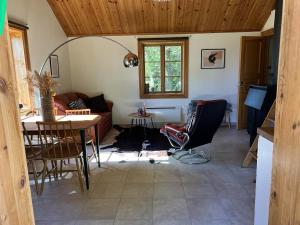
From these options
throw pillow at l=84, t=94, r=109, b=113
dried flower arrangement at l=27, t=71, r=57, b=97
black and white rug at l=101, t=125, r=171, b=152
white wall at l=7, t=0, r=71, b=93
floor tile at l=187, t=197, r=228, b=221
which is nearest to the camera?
floor tile at l=187, t=197, r=228, b=221

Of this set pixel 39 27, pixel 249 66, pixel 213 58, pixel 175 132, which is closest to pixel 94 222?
pixel 175 132

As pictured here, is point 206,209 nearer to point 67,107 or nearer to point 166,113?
point 67,107

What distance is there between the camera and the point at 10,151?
83 centimetres

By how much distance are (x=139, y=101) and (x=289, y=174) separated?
5.28 meters

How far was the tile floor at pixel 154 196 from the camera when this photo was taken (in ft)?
7.52

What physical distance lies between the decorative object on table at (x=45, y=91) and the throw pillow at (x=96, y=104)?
2.39 m

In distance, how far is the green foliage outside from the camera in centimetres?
589

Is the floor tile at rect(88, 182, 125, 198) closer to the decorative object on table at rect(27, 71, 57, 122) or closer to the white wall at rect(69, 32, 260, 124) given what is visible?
the decorative object on table at rect(27, 71, 57, 122)

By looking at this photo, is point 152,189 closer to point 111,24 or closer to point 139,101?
point 139,101

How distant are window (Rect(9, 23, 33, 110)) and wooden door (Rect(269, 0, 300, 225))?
3.86 m

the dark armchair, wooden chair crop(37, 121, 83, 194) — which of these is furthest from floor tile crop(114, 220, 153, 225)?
the dark armchair

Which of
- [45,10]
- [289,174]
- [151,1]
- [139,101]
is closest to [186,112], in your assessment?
[139,101]

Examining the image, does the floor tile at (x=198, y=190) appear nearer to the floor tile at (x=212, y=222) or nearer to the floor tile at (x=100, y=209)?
the floor tile at (x=212, y=222)

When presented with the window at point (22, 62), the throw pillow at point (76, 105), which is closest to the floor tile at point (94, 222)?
the window at point (22, 62)
